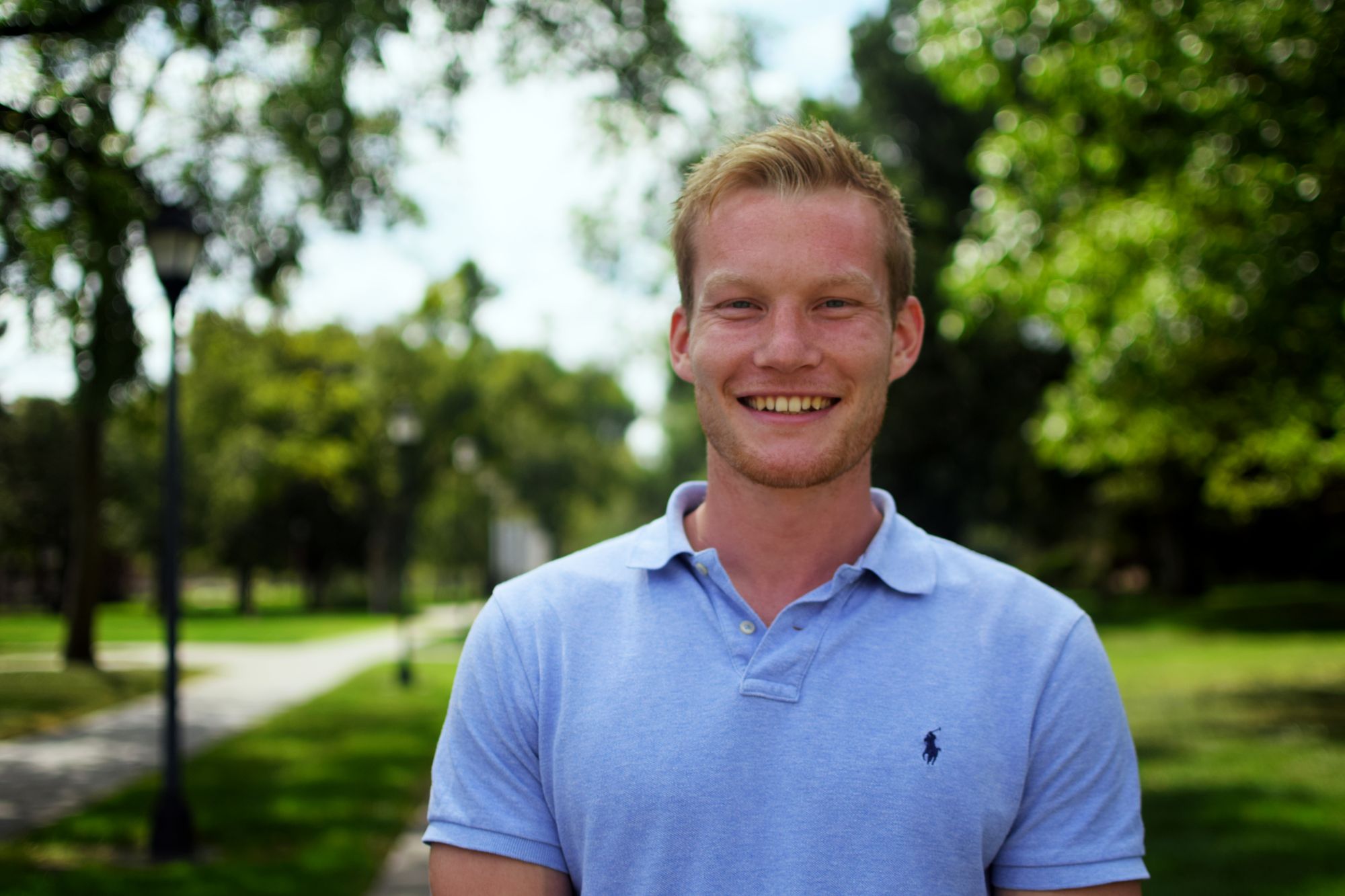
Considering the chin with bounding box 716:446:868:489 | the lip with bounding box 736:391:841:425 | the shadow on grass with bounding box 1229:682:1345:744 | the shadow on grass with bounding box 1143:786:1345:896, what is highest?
the lip with bounding box 736:391:841:425

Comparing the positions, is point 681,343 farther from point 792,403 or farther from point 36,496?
point 36,496

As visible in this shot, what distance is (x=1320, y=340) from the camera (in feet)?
34.7

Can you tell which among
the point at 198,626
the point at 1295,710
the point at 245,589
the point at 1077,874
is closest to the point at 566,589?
the point at 1077,874

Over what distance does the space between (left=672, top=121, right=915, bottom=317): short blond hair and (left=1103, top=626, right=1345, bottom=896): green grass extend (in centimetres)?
532

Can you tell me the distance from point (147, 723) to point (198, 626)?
28164 millimetres

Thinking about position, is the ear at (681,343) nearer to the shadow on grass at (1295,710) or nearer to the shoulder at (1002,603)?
the shoulder at (1002,603)

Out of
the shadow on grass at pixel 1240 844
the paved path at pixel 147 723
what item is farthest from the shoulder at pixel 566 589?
the paved path at pixel 147 723

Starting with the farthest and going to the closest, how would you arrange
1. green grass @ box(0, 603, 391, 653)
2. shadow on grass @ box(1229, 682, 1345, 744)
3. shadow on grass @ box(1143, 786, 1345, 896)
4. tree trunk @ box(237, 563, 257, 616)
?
tree trunk @ box(237, 563, 257, 616), green grass @ box(0, 603, 391, 653), shadow on grass @ box(1229, 682, 1345, 744), shadow on grass @ box(1143, 786, 1345, 896)

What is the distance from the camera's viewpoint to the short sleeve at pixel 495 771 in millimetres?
1993

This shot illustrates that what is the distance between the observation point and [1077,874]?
6.44 feet

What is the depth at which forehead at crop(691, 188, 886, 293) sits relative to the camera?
7.00 ft

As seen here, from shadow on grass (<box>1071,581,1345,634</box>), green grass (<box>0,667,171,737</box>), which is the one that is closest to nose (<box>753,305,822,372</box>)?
green grass (<box>0,667,171,737</box>)

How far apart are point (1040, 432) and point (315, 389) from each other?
18197 mm

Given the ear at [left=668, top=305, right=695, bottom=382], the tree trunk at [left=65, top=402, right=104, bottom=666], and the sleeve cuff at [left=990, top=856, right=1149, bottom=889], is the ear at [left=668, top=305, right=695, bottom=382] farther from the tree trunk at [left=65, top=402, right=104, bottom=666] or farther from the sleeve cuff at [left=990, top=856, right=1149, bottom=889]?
the tree trunk at [left=65, top=402, right=104, bottom=666]
